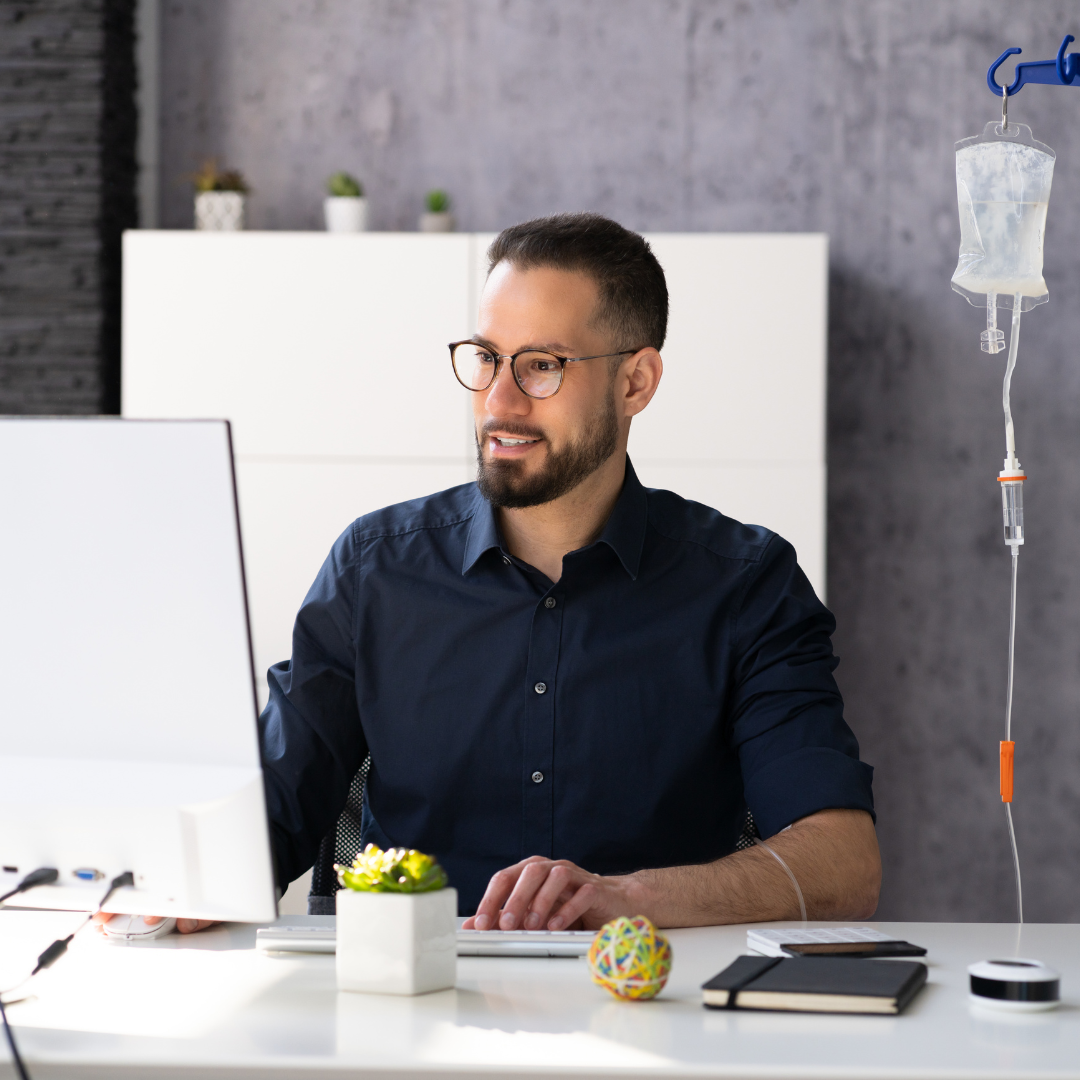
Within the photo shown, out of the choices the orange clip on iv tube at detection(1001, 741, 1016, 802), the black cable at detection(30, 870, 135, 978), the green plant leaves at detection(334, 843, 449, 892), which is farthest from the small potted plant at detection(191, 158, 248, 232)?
the green plant leaves at detection(334, 843, 449, 892)

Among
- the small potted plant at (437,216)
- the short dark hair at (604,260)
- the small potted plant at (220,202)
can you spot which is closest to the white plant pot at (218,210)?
the small potted plant at (220,202)

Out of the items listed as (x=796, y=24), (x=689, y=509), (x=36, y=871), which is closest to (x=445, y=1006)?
(x=36, y=871)

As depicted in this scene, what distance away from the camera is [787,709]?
1.69 metres

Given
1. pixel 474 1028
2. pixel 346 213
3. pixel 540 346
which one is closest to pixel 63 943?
pixel 474 1028

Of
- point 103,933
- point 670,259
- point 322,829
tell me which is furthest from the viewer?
point 670,259

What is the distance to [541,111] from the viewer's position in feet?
11.9

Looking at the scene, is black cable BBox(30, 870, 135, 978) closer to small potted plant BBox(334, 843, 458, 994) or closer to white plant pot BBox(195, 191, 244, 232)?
small potted plant BBox(334, 843, 458, 994)

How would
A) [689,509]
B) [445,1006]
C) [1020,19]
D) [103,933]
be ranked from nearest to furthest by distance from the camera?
1. [445,1006]
2. [103,933]
3. [689,509]
4. [1020,19]

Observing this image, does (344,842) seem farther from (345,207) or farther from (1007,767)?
(345,207)

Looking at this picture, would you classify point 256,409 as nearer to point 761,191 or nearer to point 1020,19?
point 761,191

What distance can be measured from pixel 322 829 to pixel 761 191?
8.04 feet

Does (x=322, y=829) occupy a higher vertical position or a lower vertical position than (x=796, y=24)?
lower

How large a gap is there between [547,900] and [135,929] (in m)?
0.41

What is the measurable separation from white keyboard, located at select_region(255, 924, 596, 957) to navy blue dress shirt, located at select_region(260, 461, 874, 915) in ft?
1.47
